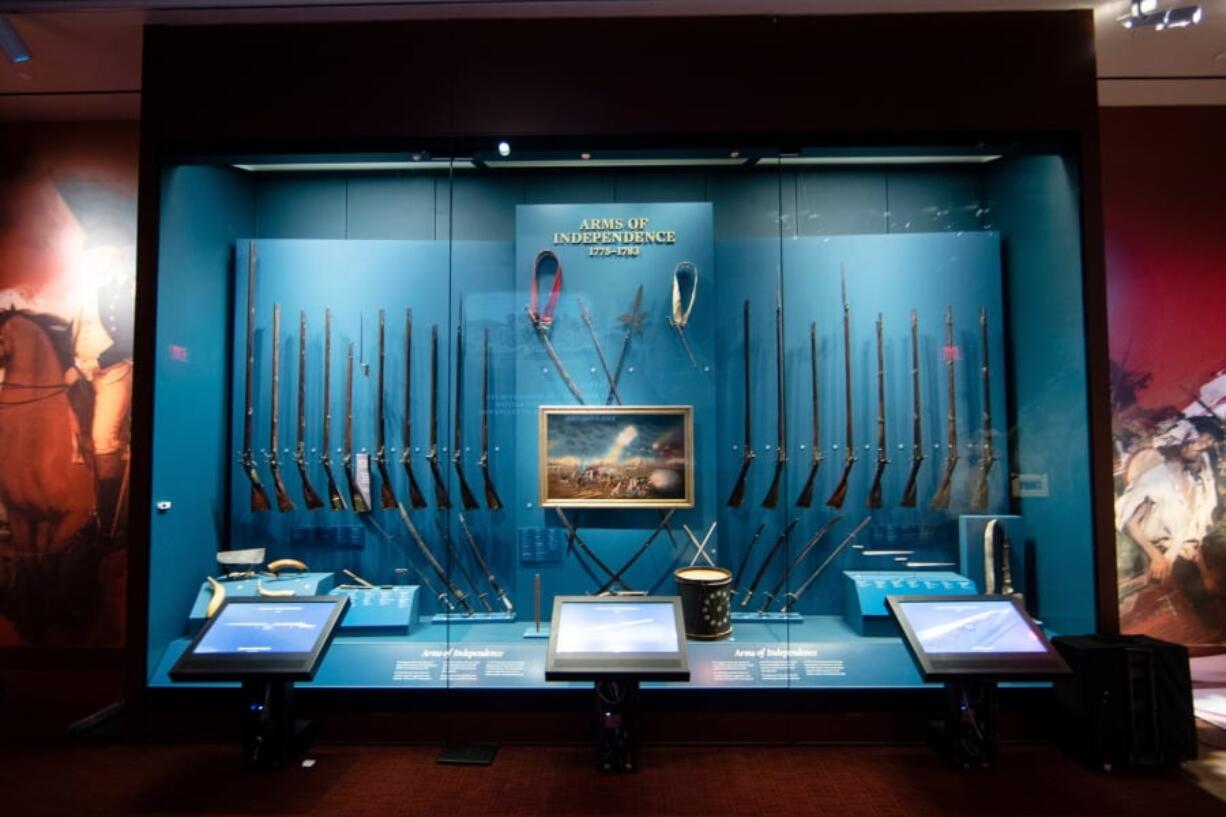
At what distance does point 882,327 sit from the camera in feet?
14.3

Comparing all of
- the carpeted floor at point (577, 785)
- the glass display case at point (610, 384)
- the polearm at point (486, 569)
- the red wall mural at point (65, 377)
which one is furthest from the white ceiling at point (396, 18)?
the carpeted floor at point (577, 785)

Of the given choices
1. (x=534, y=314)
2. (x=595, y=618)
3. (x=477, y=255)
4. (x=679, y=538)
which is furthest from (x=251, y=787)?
(x=477, y=255)

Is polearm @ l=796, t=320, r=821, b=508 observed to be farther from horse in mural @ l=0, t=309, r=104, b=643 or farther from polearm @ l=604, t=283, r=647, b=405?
horse in mural @ l=0, t=309, r=104, b=643

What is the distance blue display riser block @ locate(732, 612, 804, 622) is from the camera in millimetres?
4078

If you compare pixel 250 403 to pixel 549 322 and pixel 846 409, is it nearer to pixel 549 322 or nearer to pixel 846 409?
pixel 549 322

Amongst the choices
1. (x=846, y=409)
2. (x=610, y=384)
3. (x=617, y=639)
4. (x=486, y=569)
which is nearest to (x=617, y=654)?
(x=617, y=639)

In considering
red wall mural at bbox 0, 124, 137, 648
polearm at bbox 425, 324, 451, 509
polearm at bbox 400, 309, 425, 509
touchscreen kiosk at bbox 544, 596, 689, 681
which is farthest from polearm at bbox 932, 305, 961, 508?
red wall mural at bbox 0, 124, 137, 648

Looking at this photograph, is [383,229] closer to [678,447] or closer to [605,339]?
[605,339]

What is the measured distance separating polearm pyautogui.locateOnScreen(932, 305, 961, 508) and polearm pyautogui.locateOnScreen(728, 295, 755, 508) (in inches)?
48.0

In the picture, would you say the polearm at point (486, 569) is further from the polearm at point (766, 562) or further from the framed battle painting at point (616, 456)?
the polearm at point (766, 562)

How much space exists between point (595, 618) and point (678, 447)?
142cm

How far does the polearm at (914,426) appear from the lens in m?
4.22

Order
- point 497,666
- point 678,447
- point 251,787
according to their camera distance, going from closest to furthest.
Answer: point 251,787
point 497,666
point 678,447

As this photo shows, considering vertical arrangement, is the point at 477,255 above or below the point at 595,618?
above
